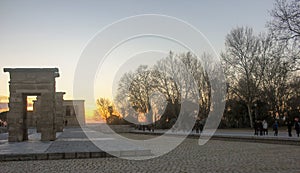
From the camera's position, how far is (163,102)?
195ft

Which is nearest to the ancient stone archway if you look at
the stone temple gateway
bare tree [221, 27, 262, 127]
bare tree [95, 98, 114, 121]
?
the stone temple gateway

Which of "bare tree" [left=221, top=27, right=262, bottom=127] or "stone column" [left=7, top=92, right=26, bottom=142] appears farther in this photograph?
"bare tree" [left=221, top=27, right=262, bottom=127]

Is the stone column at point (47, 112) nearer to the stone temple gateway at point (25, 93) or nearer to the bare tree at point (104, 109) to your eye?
the stone temple gateway at point (25, 93)

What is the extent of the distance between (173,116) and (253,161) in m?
43.6

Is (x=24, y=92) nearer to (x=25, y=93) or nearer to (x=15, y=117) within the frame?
(x=25, y=93)

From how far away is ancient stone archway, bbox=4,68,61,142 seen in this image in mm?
24925

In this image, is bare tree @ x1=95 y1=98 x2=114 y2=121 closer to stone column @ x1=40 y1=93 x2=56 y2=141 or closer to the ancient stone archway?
stone column @ x1=40 y1=93 x2=56 y2=141

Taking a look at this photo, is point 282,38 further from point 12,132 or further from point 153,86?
point 153,86

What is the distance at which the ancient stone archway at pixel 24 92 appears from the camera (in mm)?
24925

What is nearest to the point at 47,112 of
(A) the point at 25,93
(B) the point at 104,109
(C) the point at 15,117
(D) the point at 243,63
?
(A) the point at 25,93

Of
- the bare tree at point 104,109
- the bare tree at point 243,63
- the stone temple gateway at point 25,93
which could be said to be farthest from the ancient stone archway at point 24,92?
the bare tree at point 104,109

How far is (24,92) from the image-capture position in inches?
984

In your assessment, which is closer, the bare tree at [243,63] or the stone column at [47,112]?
the stone column at [47,112]

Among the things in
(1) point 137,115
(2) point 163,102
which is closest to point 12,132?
(2) point 163,102
